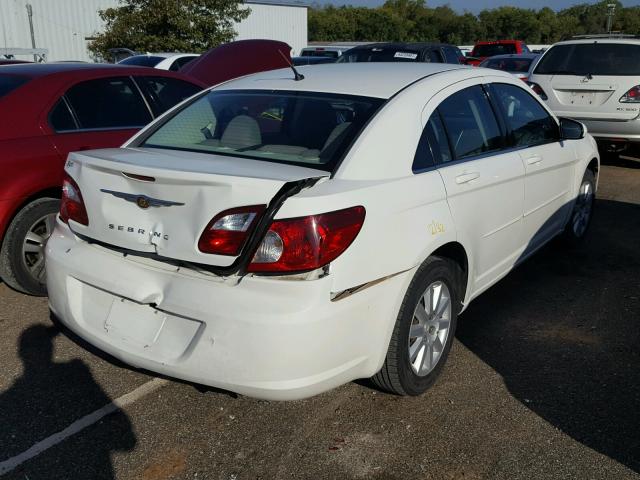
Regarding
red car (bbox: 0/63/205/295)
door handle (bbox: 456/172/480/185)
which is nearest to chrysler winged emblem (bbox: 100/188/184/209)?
door handle (bbox: 456/172/480/185)

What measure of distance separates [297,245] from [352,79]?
4.64 ft

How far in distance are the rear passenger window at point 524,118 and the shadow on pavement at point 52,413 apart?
2858 mm

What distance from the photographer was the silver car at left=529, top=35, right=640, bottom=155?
8.77m

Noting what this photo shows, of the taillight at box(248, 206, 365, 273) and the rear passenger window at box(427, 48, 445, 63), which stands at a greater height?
the rear passenger window at box(427, 48, 445, 63)

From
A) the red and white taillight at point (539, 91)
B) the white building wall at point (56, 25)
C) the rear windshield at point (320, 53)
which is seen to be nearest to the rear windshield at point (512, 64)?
the rear windshield at point (320, 53)

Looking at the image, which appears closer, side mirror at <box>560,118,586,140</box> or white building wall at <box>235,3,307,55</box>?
side mirror at <box>560,118,586,140</box>

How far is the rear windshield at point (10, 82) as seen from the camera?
4516 millimetres

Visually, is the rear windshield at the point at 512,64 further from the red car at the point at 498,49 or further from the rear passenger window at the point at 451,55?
the red car at the point at 498,49

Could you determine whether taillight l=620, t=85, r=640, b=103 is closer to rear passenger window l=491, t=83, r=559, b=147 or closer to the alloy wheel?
rear passenger window l=491, t=83, r=559, b=147

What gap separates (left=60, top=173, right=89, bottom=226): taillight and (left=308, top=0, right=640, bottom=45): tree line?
2204 inches

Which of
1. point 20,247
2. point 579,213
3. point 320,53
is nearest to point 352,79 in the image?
point 20,247

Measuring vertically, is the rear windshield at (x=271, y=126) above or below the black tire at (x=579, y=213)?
above

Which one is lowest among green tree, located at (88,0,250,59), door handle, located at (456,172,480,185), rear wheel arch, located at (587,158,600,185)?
rear wheel arch, located at (587,158,600,185)

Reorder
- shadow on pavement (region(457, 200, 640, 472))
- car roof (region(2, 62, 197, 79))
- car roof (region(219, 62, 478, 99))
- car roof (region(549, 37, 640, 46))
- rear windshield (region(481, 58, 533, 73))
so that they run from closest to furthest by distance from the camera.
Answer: shadow on pavement (region(457, 200, 640, 472))
car roof (region(219, 62, 478, 99))
car roof (region(2, 62, 197, 79))
car roof (region(549, 37, 640, 46))
rear windshield (region(481, 58, 533, 73))
